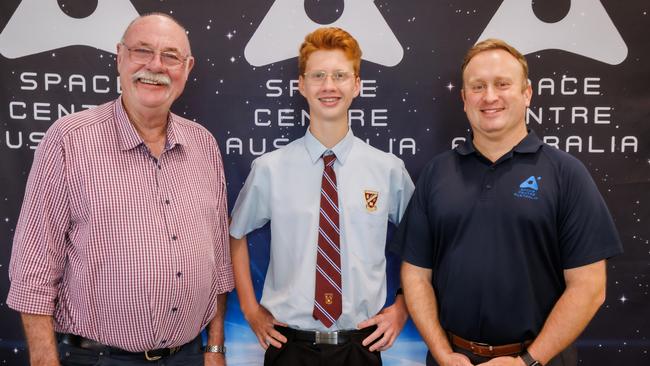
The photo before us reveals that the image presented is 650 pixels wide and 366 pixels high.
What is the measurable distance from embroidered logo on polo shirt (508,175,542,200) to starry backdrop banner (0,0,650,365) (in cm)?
76

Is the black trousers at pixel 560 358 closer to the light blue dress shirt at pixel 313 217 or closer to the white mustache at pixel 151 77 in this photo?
the light blue dress shirt at pixel 313 217

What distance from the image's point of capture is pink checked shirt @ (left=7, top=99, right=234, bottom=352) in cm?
195

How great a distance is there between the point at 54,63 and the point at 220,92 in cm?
83

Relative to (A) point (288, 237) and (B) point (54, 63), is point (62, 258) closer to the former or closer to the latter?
(A) point (288, 237)

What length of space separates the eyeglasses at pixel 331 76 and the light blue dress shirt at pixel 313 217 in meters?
0.25

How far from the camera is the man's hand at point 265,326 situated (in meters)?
2.41

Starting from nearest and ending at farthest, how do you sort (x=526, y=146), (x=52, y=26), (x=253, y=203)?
(x=526, y=146) < (x=253, y=203) < (x=52, y=26)

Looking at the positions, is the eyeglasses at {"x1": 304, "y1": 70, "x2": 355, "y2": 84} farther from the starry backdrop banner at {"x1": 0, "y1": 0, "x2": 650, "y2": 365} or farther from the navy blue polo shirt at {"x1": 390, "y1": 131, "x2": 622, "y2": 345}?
the navy blue polo shirt at {"x1": 390, "y1": 131, "x2": 622, "y2": 345}

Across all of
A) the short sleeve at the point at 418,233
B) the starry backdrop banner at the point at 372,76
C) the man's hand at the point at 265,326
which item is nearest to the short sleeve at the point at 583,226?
the short sleeve at the point at 418,233

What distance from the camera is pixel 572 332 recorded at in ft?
6.70

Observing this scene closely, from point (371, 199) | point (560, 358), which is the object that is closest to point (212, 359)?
point (371, 199)

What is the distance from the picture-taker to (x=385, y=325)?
2.41m

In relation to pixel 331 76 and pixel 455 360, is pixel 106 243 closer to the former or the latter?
pixel 331 76

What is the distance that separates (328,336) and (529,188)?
40.2 inches
